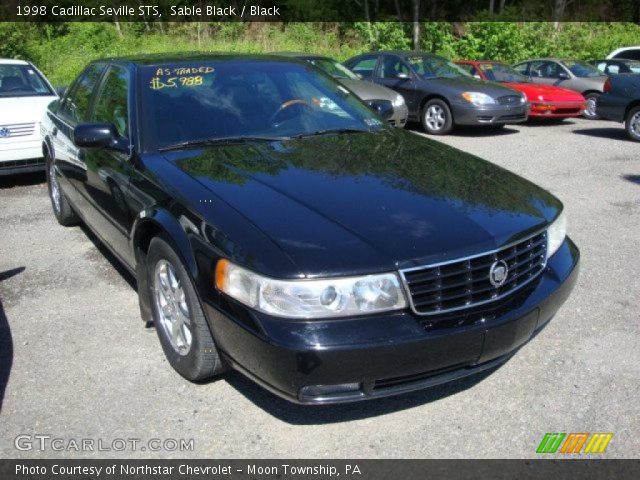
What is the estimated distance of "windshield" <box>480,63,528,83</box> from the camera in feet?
46.7

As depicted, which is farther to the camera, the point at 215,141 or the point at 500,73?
the point at 500,73

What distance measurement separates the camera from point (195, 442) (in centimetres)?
295

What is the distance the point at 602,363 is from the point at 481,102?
348 inches

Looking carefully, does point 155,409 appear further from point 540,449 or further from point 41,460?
point 540,449

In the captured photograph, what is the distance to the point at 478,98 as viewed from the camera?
11.8 m

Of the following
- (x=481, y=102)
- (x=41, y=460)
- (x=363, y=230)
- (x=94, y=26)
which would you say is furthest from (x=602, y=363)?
(x=94, y=26)

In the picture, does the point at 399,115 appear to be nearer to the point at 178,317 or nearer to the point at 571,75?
the point at 571,75

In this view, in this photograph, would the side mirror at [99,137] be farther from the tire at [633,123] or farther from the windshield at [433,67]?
the tire at [633,123]

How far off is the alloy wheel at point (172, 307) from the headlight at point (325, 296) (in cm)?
69

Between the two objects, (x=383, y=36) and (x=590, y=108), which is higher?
(x=383, y=36)

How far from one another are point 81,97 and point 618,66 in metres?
13.8

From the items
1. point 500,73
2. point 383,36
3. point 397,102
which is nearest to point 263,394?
point 397,102

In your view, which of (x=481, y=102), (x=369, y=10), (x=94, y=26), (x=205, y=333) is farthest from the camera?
(x=369, y=10)

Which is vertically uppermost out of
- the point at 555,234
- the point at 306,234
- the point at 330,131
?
the point at 330,131
